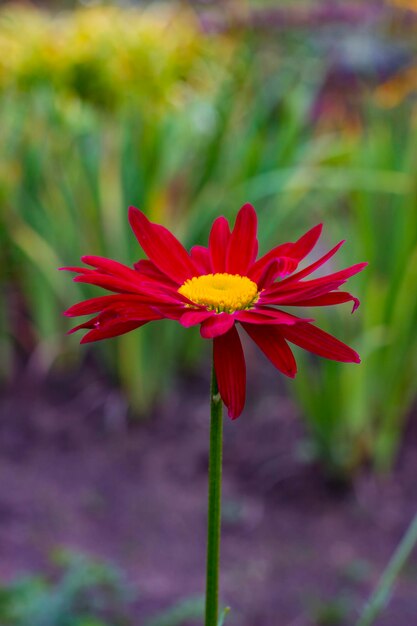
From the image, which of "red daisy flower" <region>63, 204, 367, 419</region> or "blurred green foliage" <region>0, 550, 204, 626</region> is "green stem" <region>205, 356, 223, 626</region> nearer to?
"red daisy flower" <region>63, 204, 367, 419</region>

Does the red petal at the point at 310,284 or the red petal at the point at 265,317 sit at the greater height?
the red petal at the point at 310,284

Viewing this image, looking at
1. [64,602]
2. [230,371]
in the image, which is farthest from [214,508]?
[64,602]

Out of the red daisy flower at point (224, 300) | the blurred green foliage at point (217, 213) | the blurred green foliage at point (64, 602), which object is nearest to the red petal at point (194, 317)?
the red daisy flower at point (224, 300)

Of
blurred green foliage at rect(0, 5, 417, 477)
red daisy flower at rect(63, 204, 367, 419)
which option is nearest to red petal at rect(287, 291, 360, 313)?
red daisy flower at rect(63, 204, 367, 419)

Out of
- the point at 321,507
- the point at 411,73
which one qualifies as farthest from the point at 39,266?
the point at 411,73

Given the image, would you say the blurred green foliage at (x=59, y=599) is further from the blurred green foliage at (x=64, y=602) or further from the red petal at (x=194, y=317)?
the red petal at (x=194, y=317)

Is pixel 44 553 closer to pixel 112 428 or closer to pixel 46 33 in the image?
pixel 112 428

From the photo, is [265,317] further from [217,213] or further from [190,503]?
[217,213]
